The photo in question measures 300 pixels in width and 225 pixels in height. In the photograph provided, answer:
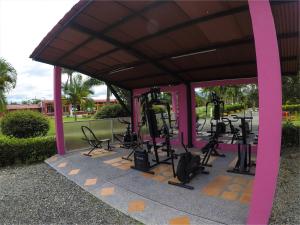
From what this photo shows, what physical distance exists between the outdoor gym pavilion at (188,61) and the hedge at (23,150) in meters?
0.47

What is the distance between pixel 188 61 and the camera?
218 inches

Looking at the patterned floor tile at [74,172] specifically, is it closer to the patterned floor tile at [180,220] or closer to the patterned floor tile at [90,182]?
the patterned floor tile at [90,182]

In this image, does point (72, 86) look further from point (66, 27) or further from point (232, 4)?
point (232, 4)

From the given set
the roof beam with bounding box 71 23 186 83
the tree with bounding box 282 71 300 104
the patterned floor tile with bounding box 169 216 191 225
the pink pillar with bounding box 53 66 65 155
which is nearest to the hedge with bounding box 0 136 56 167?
the pink pillar with bounding box 53 66 65 155

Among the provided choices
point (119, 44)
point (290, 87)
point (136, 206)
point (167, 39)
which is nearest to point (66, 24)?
point (119, 44)

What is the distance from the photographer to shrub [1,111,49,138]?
24.1 feet

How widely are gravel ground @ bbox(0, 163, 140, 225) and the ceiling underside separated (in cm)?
298

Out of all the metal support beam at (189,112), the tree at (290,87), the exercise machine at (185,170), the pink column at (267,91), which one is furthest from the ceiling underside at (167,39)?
the tree at (290,87)

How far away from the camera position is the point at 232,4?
9.41 ft

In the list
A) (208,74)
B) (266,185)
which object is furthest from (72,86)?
(266,185)

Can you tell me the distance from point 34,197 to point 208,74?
208 inches

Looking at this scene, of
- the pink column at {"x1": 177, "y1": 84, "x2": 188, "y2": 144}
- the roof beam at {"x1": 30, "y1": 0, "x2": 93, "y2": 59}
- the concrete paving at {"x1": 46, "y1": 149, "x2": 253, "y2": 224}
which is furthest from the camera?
the pink column at {"x1": 177, "y1": 84, "x2": 188, "y2": 144}

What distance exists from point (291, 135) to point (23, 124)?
8.75 metres

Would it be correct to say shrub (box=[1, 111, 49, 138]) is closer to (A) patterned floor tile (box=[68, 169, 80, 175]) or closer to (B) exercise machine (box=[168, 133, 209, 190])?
(A) patterned floor tile (box=[68, 169, 80, 175])
